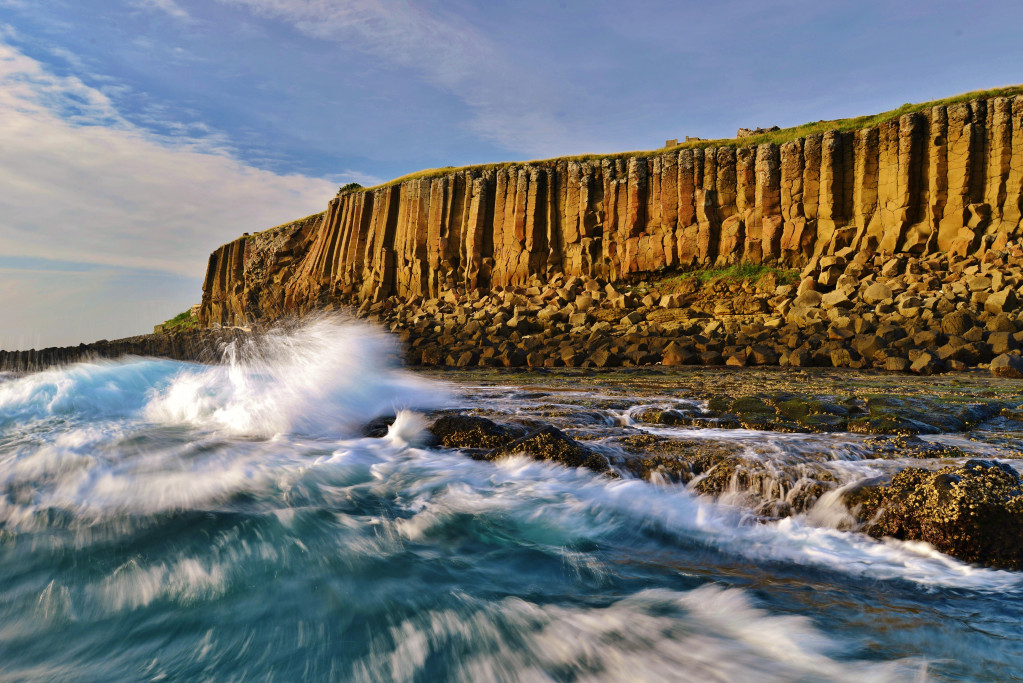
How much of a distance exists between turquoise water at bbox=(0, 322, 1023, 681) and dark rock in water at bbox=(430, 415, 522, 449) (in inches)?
14.5

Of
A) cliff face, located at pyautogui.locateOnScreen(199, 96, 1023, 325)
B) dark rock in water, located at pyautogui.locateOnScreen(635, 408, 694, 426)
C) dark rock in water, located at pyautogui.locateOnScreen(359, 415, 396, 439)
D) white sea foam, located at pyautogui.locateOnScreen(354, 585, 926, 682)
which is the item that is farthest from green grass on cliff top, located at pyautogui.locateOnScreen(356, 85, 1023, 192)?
white sea foam, located at pyautogui.locateOnScreen(354, 585, 926, 682)

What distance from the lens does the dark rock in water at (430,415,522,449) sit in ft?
20.2

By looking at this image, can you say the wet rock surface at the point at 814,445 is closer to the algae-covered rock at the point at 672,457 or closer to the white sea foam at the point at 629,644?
the algae-covered rock at the point at 672,457

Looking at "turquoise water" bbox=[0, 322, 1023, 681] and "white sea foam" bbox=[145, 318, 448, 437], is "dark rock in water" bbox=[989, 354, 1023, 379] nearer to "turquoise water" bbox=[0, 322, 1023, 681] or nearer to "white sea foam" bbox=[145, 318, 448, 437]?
"turquoise water" bbox=[0, 322, 1023, 681]

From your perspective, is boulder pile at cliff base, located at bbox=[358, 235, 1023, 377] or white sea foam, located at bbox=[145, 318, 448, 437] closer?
white sea foam, located at bbox=[145, 318, 448, 437]

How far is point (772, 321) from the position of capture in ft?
55.6

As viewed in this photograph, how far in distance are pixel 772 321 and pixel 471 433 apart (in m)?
13.4

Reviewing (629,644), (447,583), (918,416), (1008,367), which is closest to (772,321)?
(1008,367)

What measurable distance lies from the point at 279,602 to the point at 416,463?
251 centimetres

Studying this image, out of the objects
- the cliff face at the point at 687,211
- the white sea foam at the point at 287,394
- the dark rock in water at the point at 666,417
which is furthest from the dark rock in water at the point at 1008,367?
the white sea foam at the point at 287,394

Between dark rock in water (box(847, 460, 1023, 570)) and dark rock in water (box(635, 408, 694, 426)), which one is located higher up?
dark rock in water (box(635, 408, 694, 426))

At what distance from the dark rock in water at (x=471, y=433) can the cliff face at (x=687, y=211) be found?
1955 cm

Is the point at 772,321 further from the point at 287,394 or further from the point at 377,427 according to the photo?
the point at 287,394

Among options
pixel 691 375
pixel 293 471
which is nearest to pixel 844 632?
pixel 293 471
